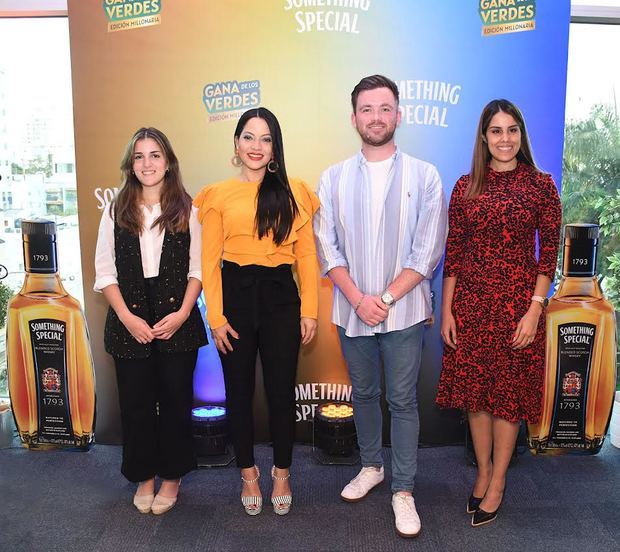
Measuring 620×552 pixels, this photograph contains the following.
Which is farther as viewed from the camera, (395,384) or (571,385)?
(571,385)

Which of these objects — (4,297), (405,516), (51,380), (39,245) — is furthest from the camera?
(4,297)

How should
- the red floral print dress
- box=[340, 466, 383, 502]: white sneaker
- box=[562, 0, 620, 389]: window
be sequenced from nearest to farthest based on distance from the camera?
the red floral print dress < box=[340, 466, 383, 502]: white sneaker < box=[562, 0, 620, 389]: window

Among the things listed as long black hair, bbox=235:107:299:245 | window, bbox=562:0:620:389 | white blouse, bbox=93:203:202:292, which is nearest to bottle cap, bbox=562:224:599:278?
window, bbox=562:0:620:389

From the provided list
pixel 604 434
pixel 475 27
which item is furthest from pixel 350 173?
pixel 604 434

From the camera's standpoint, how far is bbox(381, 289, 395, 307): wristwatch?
A: 2.16m

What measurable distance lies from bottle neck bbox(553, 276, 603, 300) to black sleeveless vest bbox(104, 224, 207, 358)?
1.77 meters

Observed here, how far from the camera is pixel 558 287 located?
9.39 feet

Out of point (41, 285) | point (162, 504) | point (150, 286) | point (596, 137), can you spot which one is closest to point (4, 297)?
point (41, 285)

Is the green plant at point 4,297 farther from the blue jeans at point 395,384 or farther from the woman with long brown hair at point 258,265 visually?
the blue jeans at point 395,384

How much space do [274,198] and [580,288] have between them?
62.8 inches

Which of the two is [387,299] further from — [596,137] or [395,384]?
[596,137]

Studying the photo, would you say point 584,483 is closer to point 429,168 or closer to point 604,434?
point 604,434

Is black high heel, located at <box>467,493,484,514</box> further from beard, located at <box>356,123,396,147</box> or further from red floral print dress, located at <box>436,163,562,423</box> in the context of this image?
beard, located at <box>356,123,396,147</box>

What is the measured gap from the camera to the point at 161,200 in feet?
7.56
